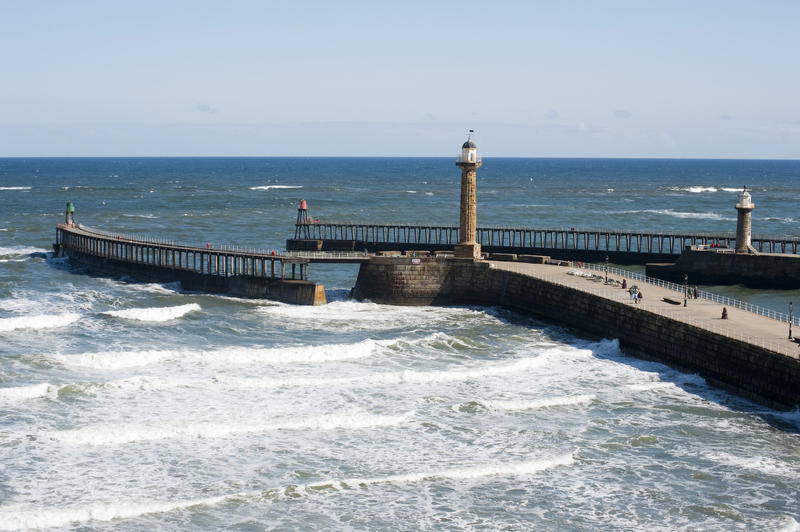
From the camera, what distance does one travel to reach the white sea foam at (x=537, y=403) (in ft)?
112

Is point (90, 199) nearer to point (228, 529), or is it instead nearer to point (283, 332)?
point (283, 332)

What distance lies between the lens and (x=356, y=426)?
3216 cm

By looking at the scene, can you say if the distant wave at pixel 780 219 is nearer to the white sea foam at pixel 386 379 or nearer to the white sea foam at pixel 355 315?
the white sea foam at pixel 355 315

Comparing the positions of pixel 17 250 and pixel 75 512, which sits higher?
pixel 17 250

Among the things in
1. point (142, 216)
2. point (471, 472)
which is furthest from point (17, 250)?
point (471, 472)

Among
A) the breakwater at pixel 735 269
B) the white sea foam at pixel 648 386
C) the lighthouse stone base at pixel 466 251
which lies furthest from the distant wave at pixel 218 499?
the breakwater at pixel 735 269

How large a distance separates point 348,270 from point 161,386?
119ft

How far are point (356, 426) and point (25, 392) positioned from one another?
12257 mm

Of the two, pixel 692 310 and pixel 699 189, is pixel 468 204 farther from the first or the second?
pixel 699 189

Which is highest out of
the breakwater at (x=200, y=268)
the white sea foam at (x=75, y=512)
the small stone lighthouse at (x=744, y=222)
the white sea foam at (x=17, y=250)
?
the small stone lighthouse at (x=744, y=222)

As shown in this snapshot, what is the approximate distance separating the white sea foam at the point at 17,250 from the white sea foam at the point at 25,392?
149ft

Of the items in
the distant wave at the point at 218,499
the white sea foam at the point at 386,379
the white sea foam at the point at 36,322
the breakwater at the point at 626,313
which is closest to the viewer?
the distant wave at the point at 218,499

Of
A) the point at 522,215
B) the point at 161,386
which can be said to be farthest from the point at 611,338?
the point at 522,215

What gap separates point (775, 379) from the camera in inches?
1350
